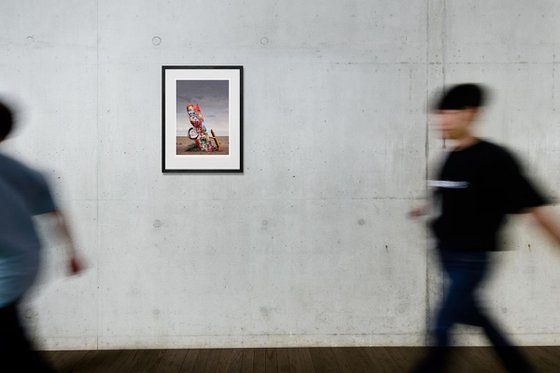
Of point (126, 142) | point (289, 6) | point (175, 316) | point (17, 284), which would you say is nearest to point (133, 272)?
point (175, 316)

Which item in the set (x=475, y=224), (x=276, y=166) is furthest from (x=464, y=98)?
(x=276, y=166)

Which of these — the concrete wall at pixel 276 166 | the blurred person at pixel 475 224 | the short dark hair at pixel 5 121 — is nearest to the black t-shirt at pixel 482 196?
the blurred person at pixel 475 224

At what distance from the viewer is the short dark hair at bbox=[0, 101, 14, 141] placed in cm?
176

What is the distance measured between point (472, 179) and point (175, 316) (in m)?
Result: 2.45

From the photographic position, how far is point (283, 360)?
3186 mm

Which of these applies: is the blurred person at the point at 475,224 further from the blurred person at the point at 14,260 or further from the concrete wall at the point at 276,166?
the blurred person at the point at 14,260

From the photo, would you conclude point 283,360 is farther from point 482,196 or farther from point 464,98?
→ point 464,98

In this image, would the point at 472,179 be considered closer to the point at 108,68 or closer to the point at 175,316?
the point at 175,316

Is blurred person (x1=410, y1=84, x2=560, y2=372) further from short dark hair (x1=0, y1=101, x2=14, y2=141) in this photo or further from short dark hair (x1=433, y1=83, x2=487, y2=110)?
short dark hair (x1=0, y1=101, x2=14, y2=141)

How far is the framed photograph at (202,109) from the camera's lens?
11.2ft

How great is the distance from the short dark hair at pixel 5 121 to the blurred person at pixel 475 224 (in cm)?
189

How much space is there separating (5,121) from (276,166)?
6.53 feet

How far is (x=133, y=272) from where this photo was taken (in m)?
3.43

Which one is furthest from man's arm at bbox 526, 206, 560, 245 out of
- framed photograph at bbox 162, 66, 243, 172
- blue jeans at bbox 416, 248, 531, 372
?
framed photograph at bbox 162, 66, 243, 172
